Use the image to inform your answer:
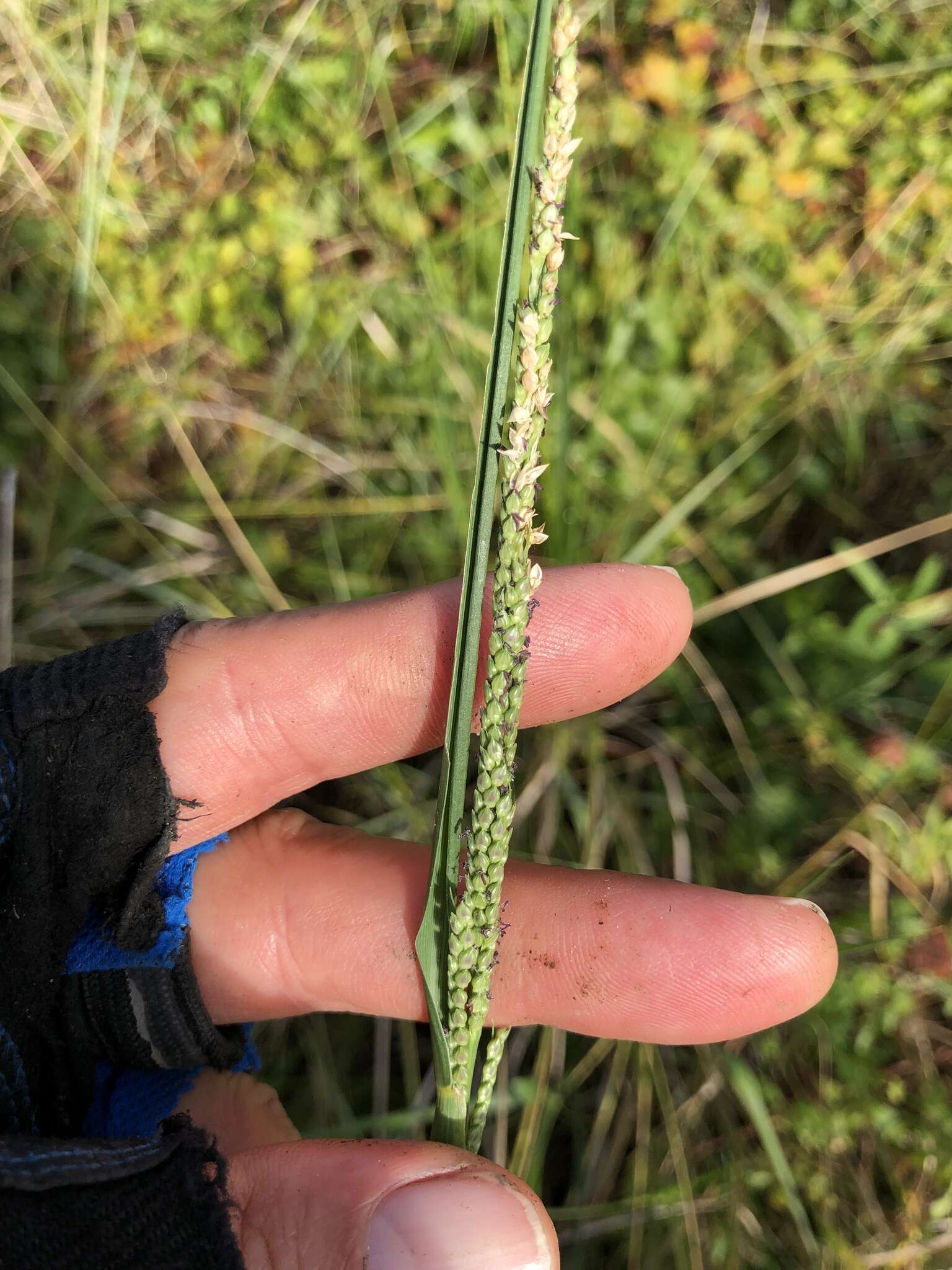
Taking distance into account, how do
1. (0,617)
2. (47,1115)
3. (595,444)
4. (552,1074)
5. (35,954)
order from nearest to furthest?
1. (35,954)
2. (47,1115)
3. (552,1074)
4. (595,444)
5. (0,617)

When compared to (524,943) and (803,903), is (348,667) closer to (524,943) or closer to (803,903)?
(524,943)

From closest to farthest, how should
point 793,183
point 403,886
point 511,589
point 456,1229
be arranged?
1. point 511,589
2. point 456,1229
3. point 403,886
4. point 793,183

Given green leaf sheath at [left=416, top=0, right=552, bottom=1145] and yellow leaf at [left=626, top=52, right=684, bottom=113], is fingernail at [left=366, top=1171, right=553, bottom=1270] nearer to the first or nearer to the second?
green leaf sheath at [left=416, top=0, right=552, bottom=1145]

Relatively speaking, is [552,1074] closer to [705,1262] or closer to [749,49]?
[705,1262]

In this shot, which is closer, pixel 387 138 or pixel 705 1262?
pixel 705 1262

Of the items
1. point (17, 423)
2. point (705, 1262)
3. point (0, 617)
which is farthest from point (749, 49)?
point (705, 1262)

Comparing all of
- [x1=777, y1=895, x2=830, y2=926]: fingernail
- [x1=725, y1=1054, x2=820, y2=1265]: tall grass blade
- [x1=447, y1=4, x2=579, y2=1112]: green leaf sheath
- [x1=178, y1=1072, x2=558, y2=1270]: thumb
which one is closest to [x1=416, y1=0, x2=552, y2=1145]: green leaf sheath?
[x1=447, y1=4, x2=579, y2=1112]: green leaf sheath

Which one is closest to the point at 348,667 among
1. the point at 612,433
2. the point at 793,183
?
the point at 612,433
